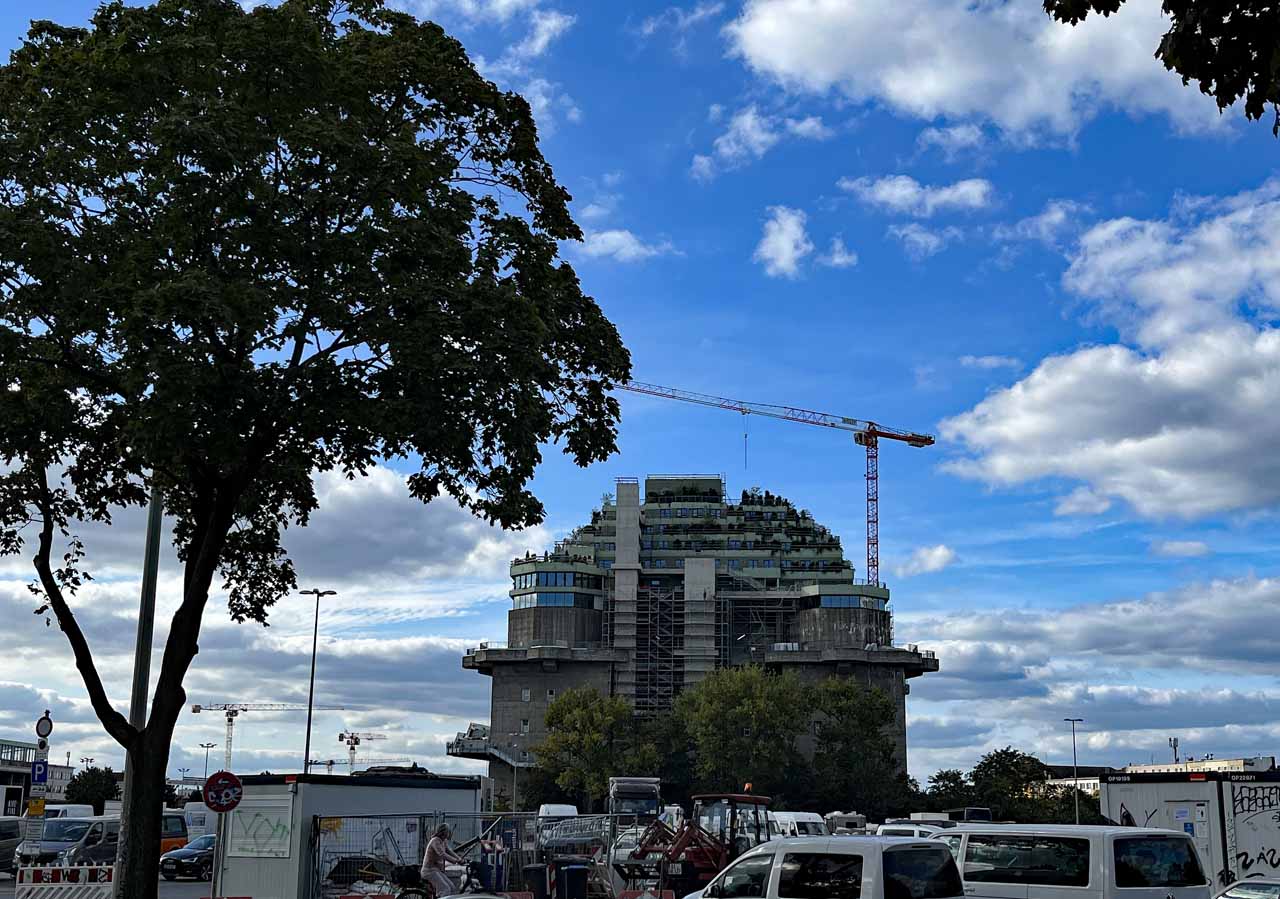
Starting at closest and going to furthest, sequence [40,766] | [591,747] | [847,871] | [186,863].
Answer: [847,871]
[40,766]
[186,863]
[591,747]

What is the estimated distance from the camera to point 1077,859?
16781 mm

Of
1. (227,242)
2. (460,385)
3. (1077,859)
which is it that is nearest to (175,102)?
(227,242)

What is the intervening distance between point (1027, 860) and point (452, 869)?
40.1 ft

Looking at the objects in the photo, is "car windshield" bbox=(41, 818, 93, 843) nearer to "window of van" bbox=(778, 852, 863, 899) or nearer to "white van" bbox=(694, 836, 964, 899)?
"white van" bbox=(694, 836, 964, 899)

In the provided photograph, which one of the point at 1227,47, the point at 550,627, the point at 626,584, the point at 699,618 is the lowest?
the point at 1227,47

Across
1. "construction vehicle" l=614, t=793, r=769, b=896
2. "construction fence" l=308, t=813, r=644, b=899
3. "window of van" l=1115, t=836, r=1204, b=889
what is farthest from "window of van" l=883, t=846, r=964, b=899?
"construction fence" l=308, t=813, r=644, b=899

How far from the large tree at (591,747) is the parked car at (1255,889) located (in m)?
84.1

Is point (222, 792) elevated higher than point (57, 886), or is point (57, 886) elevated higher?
point (222, 792)

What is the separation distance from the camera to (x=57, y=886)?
22203 millimetres

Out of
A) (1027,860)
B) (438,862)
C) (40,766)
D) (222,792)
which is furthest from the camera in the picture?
(40,766)

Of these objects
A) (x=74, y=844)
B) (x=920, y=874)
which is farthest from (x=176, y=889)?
(x=920, y=874)

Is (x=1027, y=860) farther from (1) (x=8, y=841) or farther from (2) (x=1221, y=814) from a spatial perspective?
(1) (x=8, y=841)

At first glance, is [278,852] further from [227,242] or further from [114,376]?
[227,242]

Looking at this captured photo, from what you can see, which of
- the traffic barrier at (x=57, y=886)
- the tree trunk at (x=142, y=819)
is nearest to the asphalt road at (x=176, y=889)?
the traffic barrier at (x=57, y=886)
